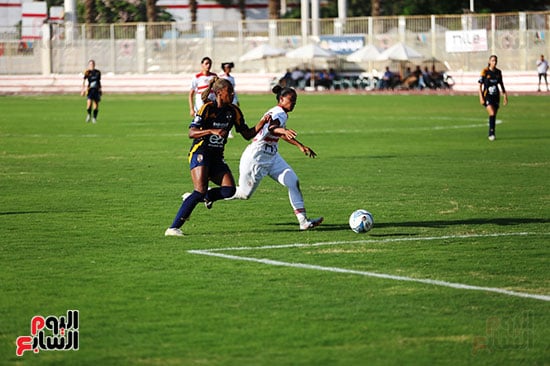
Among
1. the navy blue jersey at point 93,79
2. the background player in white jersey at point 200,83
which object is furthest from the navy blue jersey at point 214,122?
the navy blue jersey at point 93,79

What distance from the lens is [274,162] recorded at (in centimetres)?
1356

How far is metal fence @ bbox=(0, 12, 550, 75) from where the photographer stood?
216 feet

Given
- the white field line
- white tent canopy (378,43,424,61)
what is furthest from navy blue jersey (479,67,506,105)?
white tent canopy (378,43,424,61)

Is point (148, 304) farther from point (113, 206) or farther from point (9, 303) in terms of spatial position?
point (113, 206)

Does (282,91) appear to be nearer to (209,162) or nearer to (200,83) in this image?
(209,162)

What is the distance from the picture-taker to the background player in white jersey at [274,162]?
13305mm

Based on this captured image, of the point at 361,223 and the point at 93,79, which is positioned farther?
the point at 93,79

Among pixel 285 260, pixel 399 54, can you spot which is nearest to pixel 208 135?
pixel 285 260

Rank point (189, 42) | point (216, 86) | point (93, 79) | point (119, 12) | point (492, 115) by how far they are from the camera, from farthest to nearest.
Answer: point (119, 12) → point (189, 42) → point (93, 79) → point (492, 115) → point (216, 86)

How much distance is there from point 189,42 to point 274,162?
186 ft

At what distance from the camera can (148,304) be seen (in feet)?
30.7

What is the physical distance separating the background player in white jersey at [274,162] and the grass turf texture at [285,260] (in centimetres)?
36

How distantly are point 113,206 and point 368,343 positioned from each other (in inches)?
333

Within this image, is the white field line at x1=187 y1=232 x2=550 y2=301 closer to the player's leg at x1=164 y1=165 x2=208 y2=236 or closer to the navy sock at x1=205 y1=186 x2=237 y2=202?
the player's leg at x1=164 y1=165 x2=208 y2=236
